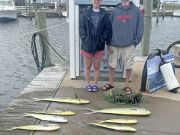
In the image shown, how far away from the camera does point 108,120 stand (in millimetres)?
4758

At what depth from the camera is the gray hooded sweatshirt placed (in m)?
5.90

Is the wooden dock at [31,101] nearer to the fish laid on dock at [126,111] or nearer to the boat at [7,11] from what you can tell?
the fish laid on dock at [126,111]

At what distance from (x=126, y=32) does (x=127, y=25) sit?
123 mm

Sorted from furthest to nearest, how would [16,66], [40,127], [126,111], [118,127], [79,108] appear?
[16,66], [79,108], [126,111], [118,127], [40,127]

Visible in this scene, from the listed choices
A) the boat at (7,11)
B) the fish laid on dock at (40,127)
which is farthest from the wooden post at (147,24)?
the boat at (7,11)

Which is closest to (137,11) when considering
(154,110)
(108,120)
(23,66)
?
(154,110)

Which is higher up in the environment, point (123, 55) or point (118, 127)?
point (123, 55)

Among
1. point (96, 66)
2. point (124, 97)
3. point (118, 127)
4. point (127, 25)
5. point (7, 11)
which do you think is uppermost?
point (127, 25)

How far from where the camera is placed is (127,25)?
5.93 meters

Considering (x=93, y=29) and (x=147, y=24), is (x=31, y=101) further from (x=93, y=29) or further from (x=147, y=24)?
(x=147, y=24)

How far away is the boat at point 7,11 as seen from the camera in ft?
129

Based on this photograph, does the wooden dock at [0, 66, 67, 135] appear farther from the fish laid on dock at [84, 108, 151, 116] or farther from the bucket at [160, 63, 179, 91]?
the bucket at [160, 63, 179, 91]

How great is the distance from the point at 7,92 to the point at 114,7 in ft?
18.0

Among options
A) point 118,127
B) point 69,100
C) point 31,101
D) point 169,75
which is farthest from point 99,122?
point 169,75
